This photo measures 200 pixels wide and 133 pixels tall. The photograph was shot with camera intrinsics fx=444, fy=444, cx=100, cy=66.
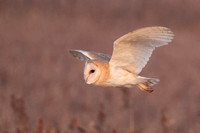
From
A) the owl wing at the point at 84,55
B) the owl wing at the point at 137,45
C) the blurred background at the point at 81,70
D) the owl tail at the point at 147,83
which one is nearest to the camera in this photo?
the owl wing at the point at 137,45

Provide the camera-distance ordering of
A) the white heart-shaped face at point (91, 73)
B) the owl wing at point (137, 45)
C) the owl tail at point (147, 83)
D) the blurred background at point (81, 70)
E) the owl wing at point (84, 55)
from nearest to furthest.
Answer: the owl wing at point (137, 45)
the white heart-shaped face at point (91, 73)
the owl tail at point (147, 83)
the owl wing at point (84, 55)
the blurred background at point (81, 70)

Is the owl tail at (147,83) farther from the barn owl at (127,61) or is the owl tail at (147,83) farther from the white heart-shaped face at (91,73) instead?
the white heart-shaped face at (91,73)

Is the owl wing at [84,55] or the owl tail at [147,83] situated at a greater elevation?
the owl wing at [84,55]

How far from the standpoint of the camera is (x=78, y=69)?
7625 millimetres

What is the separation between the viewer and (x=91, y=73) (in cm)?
336

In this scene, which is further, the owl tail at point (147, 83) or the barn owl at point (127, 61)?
the owl tail at point (147, 83)

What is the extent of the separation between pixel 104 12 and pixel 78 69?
3688mm

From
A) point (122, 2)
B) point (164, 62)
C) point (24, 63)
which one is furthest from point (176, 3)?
point (24, 63)

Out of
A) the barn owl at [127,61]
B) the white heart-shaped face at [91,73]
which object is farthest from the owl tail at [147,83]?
the white heart-shaped face at [91,73]

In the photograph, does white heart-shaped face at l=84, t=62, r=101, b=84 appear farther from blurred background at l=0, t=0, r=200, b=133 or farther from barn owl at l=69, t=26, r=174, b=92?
blurred background at l=0, t=0, r=200, b=133

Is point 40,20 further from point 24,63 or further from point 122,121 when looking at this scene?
point 122,121

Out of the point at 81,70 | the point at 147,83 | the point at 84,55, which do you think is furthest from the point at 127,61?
the point at 81,70

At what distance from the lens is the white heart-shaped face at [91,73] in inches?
131

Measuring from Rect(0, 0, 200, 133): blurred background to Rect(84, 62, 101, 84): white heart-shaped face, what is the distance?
30 cm
